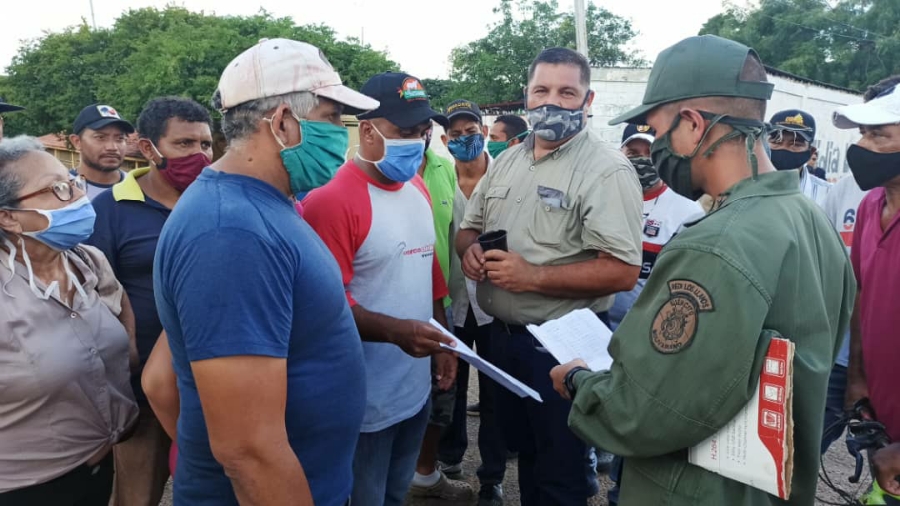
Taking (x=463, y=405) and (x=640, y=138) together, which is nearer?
(x=463, y=405)

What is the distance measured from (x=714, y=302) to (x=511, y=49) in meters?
33.7

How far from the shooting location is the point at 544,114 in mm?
2834

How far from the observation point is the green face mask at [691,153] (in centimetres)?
162

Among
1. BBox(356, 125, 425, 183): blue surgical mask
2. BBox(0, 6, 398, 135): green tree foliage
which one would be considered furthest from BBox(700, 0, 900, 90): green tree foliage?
BBox(356, 125, 425, 183): blue surgical mask

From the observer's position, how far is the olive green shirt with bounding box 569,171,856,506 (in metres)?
1.38

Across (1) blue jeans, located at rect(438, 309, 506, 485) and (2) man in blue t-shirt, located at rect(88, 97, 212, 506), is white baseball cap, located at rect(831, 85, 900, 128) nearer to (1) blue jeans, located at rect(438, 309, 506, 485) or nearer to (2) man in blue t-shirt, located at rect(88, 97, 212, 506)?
(1) blue jeans, located at rect(438, 309, 506, 485)

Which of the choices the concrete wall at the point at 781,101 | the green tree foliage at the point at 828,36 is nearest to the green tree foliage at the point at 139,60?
the concrete wall at the point at 781,101

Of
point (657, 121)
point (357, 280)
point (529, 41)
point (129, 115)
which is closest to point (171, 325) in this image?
point (357, 280)

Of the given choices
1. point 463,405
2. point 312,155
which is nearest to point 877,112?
point 312,155

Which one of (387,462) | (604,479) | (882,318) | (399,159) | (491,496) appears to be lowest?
(604,479)

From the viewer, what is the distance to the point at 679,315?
1431 mm

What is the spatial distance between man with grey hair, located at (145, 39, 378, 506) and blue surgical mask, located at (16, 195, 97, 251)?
89cm

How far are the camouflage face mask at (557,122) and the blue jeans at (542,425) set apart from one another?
96 centimetres

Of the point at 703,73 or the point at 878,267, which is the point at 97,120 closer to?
the point at 703,73
